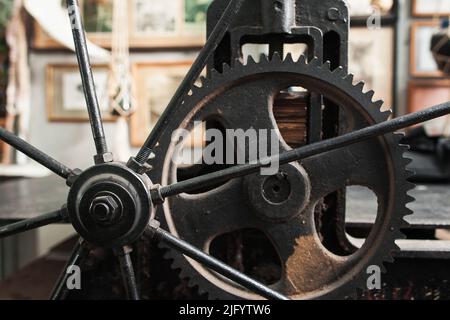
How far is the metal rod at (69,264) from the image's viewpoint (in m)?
0.73

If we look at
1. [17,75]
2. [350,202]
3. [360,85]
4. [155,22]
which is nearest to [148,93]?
[155,22]

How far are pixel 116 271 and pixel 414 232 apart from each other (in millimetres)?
613

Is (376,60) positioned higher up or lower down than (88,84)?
higher up

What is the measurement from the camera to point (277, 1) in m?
0.76

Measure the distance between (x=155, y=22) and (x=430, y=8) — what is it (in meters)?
1.28

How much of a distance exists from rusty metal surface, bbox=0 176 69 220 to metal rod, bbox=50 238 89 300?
229 mm

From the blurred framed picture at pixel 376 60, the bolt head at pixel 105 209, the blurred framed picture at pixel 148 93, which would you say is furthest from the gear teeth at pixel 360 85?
the blurred framed picture at pixel 148 93

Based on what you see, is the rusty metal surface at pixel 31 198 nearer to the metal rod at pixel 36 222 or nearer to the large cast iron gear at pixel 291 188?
the metal rod at pixel 36 222

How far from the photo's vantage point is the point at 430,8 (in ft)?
7.06

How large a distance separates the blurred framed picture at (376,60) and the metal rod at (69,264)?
1.74m

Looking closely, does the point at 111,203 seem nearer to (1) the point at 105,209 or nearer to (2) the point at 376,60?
(1) the point at 105,209

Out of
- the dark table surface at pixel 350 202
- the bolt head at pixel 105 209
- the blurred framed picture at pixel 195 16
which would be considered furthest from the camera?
the blurred framed picture at pixel 195 16
